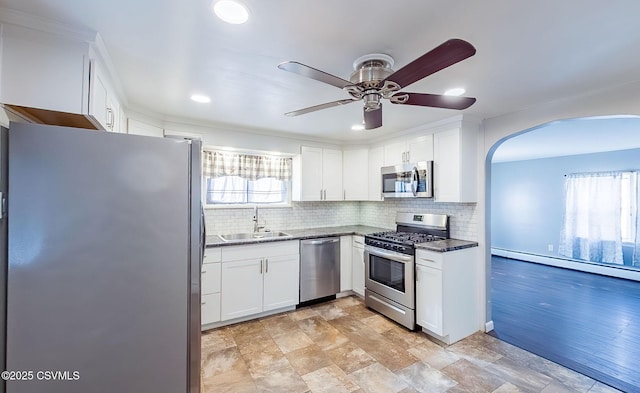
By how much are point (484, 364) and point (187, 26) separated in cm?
334

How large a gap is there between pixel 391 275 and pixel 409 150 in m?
1.61

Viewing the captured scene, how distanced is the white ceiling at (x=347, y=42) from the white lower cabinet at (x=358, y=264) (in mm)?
2150

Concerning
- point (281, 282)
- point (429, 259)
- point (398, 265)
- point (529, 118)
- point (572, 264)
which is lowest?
point (572, 264)

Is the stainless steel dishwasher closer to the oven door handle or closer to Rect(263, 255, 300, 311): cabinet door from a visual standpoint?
Rect(263, 255, 300, 311): cabinet door

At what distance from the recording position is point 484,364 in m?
2.41

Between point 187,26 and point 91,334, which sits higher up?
point 187,26

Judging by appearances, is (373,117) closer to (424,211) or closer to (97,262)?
(97,262)

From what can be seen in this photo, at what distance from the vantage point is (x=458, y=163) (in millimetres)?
3020

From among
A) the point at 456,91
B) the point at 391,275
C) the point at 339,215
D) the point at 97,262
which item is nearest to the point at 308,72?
the point at 97,262

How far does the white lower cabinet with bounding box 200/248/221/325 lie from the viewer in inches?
116

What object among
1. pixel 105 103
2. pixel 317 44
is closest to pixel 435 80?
pixel 317 44

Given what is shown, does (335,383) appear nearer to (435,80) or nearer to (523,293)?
(435,80)

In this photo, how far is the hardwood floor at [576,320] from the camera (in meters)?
2.43

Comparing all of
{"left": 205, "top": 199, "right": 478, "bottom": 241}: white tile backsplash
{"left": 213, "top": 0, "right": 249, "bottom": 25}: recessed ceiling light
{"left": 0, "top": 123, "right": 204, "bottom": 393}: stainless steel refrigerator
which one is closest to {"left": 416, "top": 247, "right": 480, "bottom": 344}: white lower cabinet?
{"left": 205, "top": 199, "right": 478, "bottom": 241}: white tile backsplash
